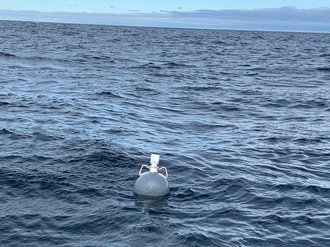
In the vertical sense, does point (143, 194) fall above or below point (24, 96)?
above

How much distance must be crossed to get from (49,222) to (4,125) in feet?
25.1

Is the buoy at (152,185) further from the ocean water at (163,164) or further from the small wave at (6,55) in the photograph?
the small wave at (6,55)

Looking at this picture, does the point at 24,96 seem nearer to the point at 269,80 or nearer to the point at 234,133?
the point at 234,133

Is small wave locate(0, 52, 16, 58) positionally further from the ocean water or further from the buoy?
the buoy

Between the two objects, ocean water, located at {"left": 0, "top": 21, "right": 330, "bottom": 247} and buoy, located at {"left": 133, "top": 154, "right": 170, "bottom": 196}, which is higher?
buoy, located at {"left": 133, "top": 154, "right": 170, "bottom": 196}

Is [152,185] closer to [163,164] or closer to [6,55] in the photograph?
[163,164]

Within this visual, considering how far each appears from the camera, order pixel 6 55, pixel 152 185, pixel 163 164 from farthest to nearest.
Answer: pixel 6 55 → pixel 163 164 → pixel 152 185

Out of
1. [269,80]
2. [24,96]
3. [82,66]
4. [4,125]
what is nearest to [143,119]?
[4,125]

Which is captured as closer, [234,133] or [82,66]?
[234,133]

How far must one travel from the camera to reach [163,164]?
11.7 m

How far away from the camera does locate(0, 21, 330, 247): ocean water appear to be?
788 cm

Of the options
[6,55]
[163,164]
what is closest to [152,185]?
[163,164]

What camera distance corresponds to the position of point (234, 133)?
15500 mm

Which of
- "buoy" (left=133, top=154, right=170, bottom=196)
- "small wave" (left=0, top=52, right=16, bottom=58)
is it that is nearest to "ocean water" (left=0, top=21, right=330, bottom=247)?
"buoy" (left=133, top=154, right=170, bottom=196)
